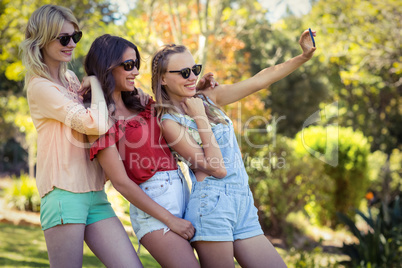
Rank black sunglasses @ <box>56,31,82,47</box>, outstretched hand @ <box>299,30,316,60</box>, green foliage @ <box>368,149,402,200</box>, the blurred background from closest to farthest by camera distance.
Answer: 1. black sunglasses @ <box>56,31,82,47</box>
2. outstretched hand @ <box>299,30,316,60</box>
3. the blurred background
4. green foliage @ <box>368,149,402,200</box>

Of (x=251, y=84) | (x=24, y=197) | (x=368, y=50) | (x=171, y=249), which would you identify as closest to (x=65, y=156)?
(x=171, y=249)

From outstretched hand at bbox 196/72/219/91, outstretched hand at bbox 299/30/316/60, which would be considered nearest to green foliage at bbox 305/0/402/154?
outstretched hand at bbox 299/30/316/60

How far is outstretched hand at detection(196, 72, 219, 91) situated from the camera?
298 centimetres

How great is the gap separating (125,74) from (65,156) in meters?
0.63

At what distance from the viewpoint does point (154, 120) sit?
104 inches

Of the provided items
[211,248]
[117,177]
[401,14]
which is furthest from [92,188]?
[401,14]

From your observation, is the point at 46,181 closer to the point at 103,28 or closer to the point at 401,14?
the point at 103,28

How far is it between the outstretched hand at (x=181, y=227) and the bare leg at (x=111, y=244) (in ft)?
1.04

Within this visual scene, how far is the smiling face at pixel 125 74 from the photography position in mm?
2621

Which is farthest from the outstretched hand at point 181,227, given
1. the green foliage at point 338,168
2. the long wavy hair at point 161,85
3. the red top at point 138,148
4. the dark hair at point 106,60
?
→ the green foliage at point 338,168

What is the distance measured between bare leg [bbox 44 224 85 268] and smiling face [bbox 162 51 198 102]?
1.04m

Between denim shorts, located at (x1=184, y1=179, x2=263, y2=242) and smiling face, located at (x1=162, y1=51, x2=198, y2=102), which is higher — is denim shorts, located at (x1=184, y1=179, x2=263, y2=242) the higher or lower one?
the lower one

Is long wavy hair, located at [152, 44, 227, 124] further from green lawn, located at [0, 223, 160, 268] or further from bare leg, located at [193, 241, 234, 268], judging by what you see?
green lawn, located at [0, 223, 160, 268]

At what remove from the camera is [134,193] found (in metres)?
2.36
